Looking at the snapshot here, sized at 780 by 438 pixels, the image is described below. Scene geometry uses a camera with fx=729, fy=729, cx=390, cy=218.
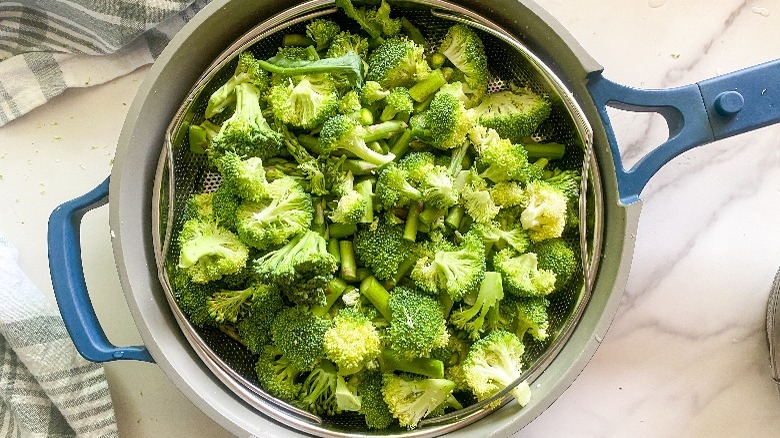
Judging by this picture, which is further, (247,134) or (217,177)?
(217,177)

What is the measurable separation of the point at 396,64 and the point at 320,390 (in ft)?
1.86

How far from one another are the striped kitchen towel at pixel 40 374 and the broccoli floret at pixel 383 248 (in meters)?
0.58

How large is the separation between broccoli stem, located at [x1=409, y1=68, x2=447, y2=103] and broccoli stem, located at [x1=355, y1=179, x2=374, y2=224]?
6.7 inches

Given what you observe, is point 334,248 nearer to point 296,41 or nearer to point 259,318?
point 259,318

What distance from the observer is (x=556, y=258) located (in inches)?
48.6

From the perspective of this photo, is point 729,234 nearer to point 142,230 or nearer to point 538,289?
point 538,289

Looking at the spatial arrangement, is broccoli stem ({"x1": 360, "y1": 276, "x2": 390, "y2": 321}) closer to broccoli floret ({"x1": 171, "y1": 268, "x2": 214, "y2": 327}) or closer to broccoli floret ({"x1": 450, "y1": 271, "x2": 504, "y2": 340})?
broccoli floret ({"x1": 450, "y1": 271, "x2": 504, "y2": 340})

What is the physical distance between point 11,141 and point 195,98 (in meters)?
0.46

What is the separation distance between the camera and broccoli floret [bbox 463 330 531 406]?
3.83ft

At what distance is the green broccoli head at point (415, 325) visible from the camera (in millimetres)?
1148

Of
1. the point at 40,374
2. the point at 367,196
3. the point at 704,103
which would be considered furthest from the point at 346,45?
the point at 40,374

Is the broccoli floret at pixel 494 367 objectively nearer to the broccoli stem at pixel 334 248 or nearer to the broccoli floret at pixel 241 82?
the broccoli stem at pixel 334 248

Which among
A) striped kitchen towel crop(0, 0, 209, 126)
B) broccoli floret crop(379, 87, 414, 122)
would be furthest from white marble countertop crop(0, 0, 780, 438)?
broccoli floret crop(379, 87, 414, 122)

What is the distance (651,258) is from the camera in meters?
1.41
